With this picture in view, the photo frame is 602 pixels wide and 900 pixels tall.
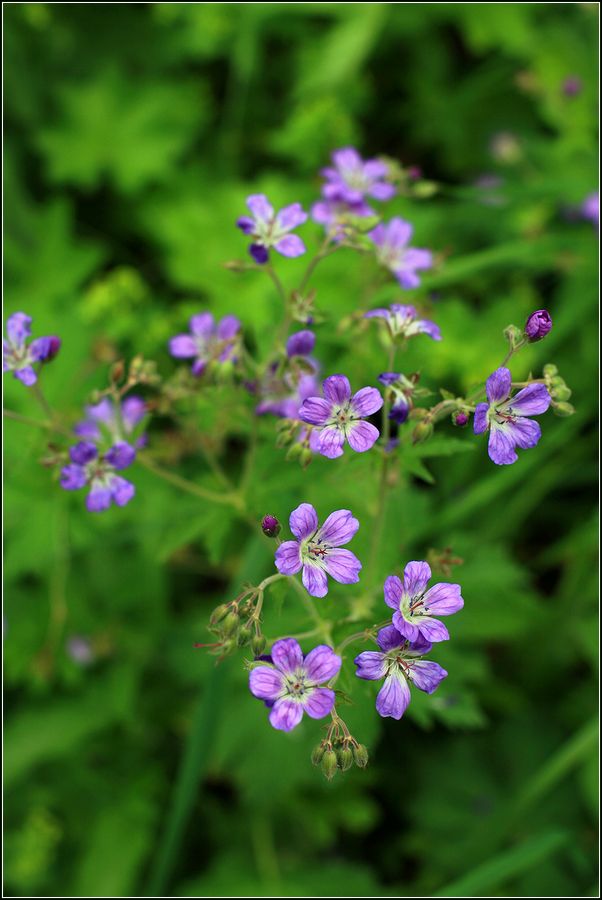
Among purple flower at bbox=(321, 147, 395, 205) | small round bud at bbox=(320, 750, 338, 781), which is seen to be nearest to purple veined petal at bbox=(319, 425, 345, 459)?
small round bud at bbox=(320, 750, 338, 781)

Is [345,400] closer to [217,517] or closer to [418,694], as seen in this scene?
[217,517]

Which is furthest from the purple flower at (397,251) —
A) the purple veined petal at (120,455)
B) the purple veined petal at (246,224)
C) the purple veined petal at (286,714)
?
the purple veined petal at (286,714)

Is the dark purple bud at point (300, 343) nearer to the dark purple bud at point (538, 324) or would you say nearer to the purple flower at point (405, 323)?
the purple flower at point (405, 323)

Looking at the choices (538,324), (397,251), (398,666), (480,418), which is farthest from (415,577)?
(397,251)

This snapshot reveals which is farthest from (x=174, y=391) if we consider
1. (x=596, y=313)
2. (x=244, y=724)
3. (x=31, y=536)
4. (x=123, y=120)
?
(x=123, y=120)

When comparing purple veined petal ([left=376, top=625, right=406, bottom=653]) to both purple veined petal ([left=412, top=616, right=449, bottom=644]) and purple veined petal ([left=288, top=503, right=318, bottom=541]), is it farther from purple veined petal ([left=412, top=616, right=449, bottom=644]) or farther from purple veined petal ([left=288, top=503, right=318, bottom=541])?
purple veined petal ([left=288, top=503, right=318, bottom=541])
